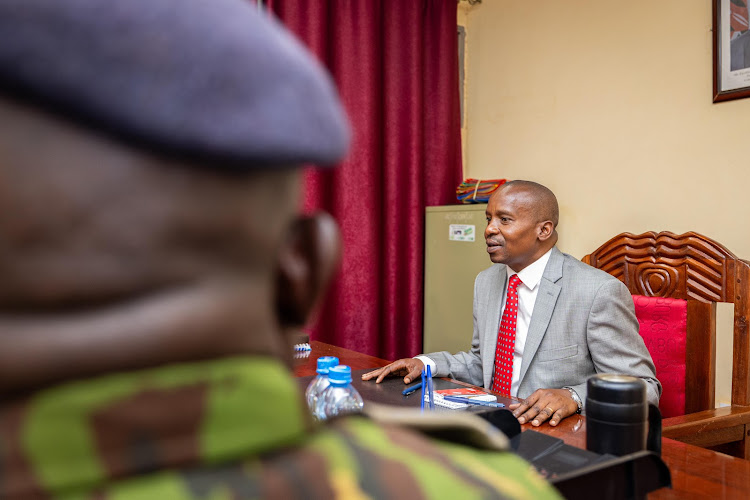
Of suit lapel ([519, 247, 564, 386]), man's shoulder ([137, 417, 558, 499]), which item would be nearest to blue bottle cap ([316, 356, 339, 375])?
suit lapel ([519, 247, 564, 386])

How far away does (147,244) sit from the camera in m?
0.30

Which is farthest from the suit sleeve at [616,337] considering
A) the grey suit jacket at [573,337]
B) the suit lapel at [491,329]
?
the suit lapel at [491,329]

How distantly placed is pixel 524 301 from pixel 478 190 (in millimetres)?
1365

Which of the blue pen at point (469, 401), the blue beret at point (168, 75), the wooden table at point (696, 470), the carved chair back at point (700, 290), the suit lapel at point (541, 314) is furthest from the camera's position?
the suit lapel at point (541, 314)

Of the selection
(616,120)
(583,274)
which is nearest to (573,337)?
(583,274)

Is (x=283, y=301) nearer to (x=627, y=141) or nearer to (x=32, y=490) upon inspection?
(x=32, y=490)

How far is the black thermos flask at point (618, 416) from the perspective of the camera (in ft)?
2.81

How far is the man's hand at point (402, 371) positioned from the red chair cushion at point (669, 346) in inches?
33.5

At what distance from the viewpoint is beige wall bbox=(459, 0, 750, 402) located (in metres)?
2.69

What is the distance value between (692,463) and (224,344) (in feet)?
3.77

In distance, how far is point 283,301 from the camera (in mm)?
386

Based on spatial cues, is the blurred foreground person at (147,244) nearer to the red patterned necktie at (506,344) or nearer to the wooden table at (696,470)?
the wooden table at (696,470)

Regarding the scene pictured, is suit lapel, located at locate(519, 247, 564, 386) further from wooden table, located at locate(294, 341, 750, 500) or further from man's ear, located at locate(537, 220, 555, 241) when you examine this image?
wooden table, located at locate(294, 341, 750, 500)

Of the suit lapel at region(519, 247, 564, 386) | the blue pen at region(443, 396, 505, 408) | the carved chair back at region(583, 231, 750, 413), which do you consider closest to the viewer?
the blue pen at region(443, 396, 505, 408)
